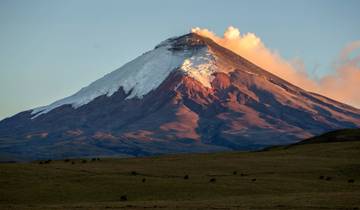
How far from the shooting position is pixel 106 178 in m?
58.2

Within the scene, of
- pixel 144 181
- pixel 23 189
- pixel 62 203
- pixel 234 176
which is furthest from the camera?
pixel 234 176

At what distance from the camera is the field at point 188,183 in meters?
45.4

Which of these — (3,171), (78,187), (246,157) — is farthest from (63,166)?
(246,157)

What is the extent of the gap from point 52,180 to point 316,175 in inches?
920

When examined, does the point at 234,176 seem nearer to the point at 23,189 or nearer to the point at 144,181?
the point at 144,181

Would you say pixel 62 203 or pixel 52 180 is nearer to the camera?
pixel 62 203

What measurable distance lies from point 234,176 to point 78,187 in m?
14.5

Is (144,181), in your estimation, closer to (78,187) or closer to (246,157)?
(78,187)

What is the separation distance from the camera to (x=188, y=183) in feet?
185

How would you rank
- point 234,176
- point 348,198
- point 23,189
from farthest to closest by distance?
point 234,176, point 23,189, point 348,198

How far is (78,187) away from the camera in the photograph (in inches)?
2143

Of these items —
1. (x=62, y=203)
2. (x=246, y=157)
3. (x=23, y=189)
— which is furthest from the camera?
(x=246, y=157)

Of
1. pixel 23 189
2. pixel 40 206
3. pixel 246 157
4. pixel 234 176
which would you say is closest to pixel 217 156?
pixel 246 157

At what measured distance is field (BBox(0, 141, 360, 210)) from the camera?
45406 mm
